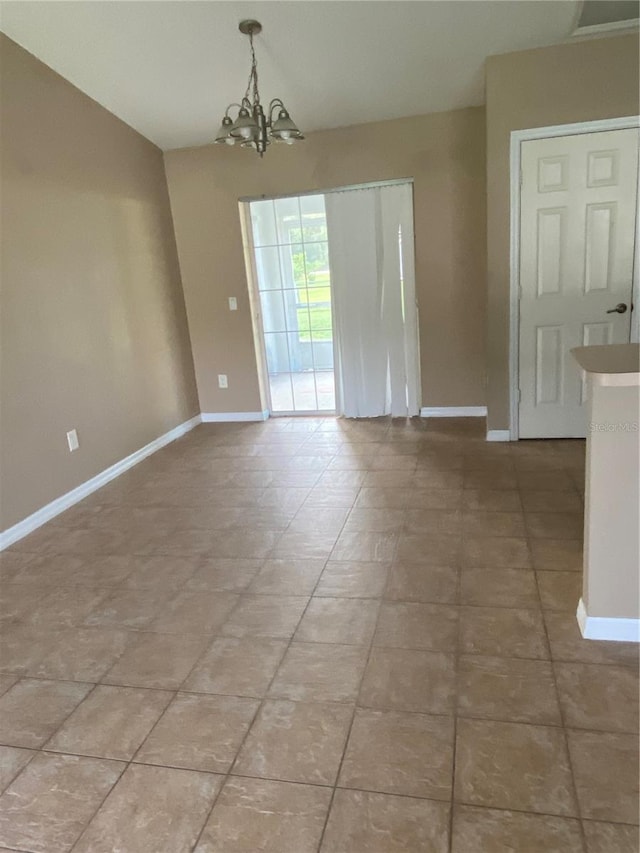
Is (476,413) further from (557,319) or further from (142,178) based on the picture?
(142,178)

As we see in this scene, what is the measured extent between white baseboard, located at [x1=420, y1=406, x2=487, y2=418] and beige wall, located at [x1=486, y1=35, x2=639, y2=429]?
1192 mm

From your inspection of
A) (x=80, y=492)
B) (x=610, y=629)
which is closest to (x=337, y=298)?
(x=80, y=492)

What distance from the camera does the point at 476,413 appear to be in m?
4.53

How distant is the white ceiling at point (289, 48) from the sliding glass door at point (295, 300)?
0.80 meters

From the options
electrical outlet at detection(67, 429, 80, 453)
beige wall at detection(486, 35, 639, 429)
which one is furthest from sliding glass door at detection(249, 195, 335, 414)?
electrical outlet at detection(67, 429, 80, 453)

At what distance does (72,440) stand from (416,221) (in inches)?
115

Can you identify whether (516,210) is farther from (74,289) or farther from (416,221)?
(74,289)

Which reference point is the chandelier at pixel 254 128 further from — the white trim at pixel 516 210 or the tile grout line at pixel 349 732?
the tile grout line at pixel 349 732

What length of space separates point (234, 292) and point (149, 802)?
3.93 meters

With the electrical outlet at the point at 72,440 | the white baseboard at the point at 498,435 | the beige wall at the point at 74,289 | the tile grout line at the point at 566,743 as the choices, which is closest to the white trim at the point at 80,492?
the beige wall at the point at 74,289

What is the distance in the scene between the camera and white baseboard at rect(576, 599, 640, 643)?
1809mm

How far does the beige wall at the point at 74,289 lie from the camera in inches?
119

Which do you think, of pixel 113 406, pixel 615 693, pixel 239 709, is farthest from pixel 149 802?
pixel 113 406

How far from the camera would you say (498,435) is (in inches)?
152
